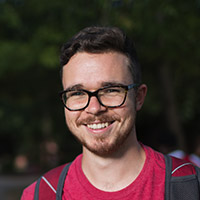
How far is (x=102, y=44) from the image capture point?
227 centimetres

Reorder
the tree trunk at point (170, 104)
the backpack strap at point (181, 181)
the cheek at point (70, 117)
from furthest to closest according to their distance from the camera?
the tree trunk at point (170, 104) → the cheek at point (70, 117) → the backpack strap at point (181, 181)

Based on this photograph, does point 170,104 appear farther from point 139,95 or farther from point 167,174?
point 167,174

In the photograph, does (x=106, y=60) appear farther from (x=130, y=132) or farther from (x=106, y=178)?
(x=106, y=178)

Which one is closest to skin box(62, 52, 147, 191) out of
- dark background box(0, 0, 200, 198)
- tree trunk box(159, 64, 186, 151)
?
dark background box(0, 0, 200, 198)

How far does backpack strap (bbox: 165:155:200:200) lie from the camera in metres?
2.05

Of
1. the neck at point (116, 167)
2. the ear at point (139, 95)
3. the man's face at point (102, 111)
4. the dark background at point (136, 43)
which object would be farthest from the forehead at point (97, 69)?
the dark background at point (136, 43)

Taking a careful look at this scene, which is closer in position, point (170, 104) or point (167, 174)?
point (167, 174)

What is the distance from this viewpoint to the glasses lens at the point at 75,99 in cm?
225

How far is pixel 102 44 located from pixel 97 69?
17cm

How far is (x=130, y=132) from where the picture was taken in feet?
7.57

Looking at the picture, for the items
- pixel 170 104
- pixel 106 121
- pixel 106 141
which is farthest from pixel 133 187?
pixel 170 104

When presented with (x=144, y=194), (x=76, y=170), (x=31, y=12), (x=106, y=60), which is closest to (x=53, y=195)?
(x=76, y=170)

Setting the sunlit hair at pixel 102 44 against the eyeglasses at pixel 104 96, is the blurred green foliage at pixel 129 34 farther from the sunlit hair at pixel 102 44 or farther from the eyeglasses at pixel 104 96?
the eyeglasses at pixel 104 96

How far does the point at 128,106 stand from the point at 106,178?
455 millimetres
